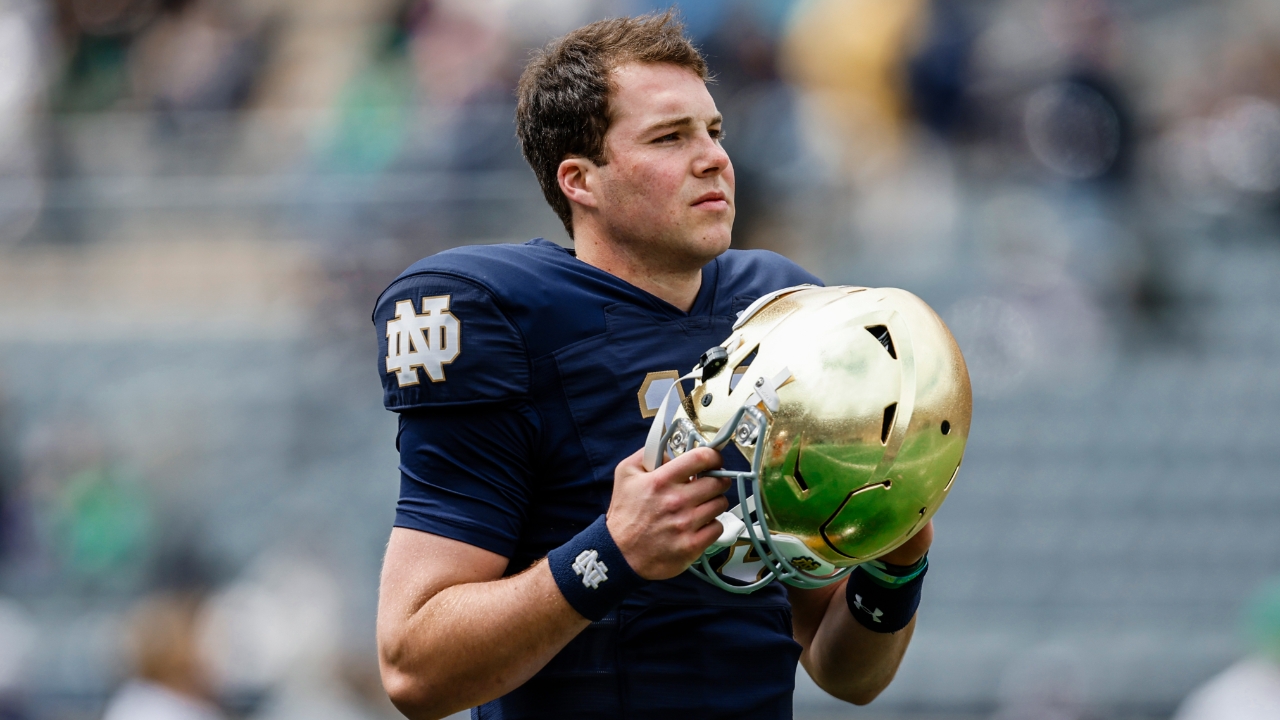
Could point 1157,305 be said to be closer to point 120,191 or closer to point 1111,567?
point 1111,567

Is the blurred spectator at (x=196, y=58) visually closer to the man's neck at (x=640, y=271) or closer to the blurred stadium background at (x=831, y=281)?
the blurred stadium background at (x=831, y=281)

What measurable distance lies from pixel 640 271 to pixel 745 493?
0.53 metres

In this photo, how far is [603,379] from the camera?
7.64 feet

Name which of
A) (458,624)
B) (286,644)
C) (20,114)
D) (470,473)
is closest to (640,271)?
(470,473)


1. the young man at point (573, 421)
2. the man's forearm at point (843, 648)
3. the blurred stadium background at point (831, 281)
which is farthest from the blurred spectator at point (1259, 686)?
the young man at point (573, 421)

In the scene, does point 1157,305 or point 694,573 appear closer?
point 694,573

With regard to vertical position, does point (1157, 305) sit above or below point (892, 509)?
above

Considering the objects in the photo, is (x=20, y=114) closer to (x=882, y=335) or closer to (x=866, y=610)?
(x=866, y=610)

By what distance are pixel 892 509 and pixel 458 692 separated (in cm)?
66

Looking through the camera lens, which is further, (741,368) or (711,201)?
(711,201)

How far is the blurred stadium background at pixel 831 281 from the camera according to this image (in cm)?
723

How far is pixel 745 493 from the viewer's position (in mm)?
2068

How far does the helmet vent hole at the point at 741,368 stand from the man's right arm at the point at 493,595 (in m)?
0.15

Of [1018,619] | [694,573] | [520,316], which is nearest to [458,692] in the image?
[694,573]
